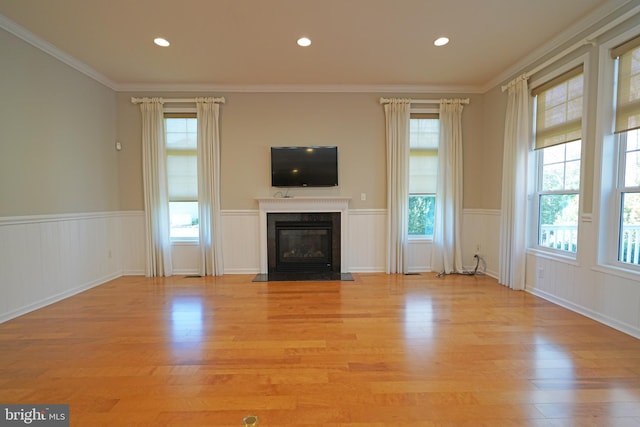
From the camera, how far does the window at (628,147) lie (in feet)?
8.25

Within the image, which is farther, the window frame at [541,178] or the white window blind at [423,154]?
the white window blind at [423,154]

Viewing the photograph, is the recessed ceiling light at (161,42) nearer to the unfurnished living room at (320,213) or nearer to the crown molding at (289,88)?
the unfurnished living room at (320,213)

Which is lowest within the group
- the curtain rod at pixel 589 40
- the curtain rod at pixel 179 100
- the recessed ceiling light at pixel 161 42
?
the curtain rod at pixel 179 100

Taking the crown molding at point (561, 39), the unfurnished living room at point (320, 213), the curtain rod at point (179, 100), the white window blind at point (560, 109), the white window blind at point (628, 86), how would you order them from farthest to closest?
the curtain rod at point (179, 100) < the white window blind at point (560, 109) < the crown molding at point (561, 39) < the white window blind at point (628, 86) < the unfurnished living room at point (320, 213)

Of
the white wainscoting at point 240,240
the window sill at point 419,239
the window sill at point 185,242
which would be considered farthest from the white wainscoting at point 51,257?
the window sill at point 419,239

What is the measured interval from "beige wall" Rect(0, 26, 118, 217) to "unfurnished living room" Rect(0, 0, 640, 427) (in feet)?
0.09

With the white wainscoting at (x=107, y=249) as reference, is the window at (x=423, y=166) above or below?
above

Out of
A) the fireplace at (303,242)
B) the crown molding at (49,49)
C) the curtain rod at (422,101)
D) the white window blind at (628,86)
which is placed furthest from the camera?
the fireplace at (303,242)

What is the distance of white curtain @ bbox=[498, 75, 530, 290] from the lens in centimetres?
367

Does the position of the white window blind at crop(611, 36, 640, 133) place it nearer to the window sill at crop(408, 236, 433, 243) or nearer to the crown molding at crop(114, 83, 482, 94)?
the crown molding at crop(114, 83, 482, 94)

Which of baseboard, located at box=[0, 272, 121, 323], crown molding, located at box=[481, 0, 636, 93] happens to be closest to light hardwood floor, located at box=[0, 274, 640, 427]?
baseboard, located at box=[0, 272, 121, 323]

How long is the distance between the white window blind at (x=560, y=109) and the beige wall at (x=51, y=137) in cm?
601

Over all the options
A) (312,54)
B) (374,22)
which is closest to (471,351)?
(374,22)

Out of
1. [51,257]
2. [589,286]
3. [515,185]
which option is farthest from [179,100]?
[589,286]
